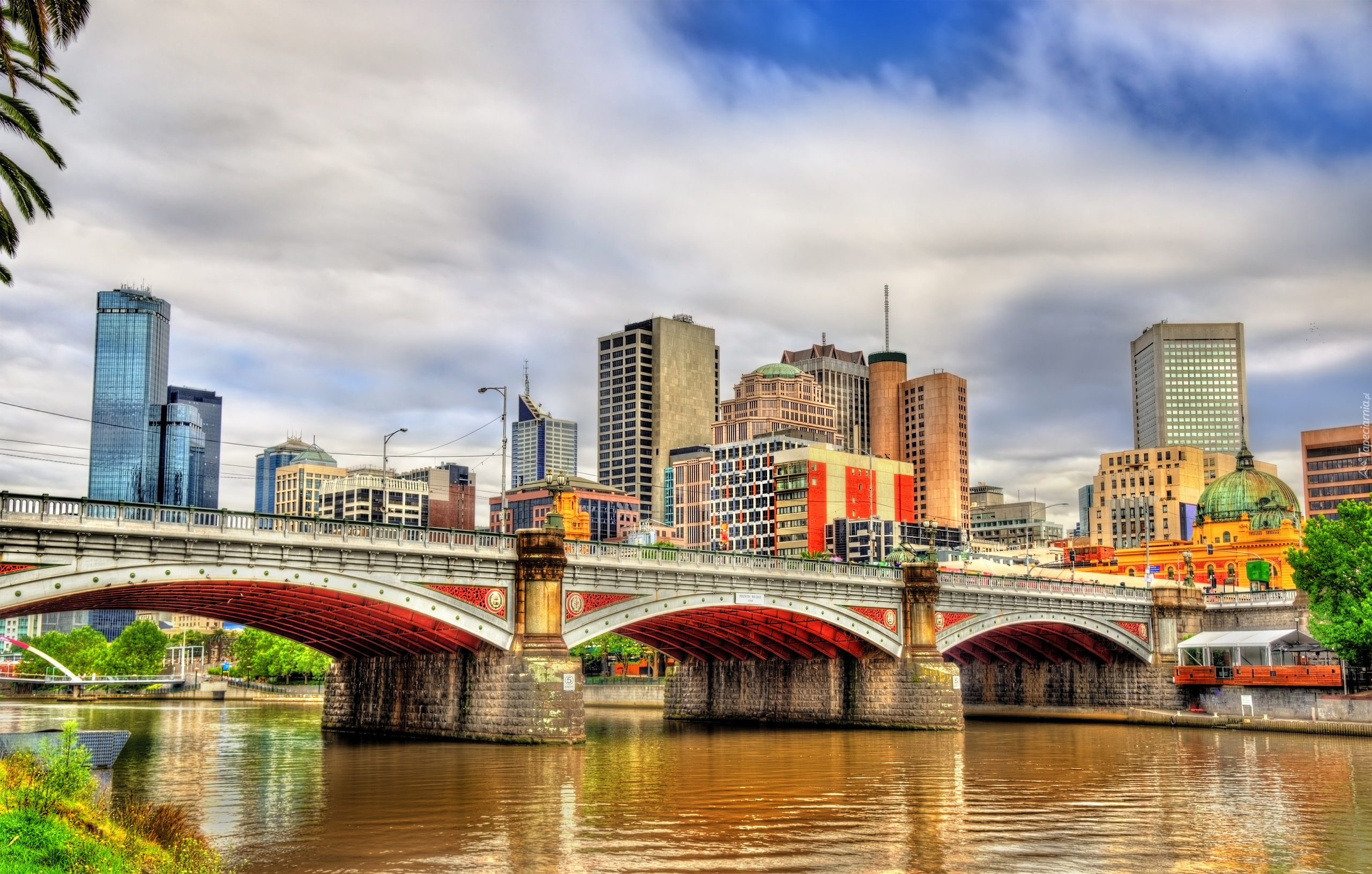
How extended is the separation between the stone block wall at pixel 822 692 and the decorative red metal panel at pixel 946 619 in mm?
2582

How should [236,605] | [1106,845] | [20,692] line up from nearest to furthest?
[1106,845] → [236,605] → [20,692]

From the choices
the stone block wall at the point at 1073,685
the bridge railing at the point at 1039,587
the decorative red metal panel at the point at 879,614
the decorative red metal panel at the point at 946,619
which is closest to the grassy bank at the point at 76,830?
the decorative red metal panel at the point at 879,614

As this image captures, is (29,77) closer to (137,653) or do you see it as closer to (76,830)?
(76,830)

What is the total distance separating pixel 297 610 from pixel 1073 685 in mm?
63947

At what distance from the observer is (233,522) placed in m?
54.9

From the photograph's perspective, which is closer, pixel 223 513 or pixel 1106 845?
pixel 1106 845

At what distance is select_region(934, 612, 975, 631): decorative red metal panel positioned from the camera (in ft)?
275

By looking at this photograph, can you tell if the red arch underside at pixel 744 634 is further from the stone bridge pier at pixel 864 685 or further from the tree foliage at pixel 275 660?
the tree foliage at pixel 275 660

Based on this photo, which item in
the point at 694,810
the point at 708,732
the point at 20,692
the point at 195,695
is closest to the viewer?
the point at 694,810

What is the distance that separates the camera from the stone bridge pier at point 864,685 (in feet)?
263

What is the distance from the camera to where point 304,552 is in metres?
56.3

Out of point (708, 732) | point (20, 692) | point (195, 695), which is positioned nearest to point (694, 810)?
point (708, 732)

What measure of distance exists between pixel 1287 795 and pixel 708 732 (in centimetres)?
3931

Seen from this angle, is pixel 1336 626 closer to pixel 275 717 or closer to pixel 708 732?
pixel 708 732
